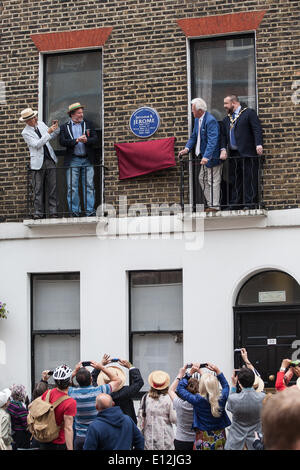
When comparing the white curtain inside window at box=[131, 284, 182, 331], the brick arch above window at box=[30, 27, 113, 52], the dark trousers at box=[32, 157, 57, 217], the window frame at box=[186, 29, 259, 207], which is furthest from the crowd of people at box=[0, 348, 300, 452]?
the brick arch above window at box=[30, 27, 113, 52]

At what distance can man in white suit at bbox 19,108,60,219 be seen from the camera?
1467 centimetres

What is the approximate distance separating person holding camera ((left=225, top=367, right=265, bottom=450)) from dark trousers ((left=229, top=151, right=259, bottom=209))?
4704 mm

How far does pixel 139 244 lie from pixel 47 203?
1.69 m

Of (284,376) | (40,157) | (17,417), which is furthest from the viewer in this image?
(40,157)

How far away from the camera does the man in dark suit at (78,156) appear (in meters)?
14.7

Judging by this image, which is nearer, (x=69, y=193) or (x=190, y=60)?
(x=190, y=60)

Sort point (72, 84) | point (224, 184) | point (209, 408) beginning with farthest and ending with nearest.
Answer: point (72, 84)
point (224, 184)
point (209, 408)

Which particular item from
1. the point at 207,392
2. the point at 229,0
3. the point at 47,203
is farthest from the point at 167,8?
the point at 207,392

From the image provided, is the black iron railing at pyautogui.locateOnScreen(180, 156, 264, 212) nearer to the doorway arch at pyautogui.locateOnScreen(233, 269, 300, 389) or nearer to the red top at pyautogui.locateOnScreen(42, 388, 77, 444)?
the doorway arch at pyautogui.locateOnScreen(233, 269, 300, 389)

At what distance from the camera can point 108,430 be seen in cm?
802

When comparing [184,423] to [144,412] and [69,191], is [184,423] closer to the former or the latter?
[144,412]


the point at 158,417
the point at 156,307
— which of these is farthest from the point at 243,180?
the point at 158,417

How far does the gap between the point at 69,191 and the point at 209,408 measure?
5.89 metres

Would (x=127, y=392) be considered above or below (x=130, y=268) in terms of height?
below
